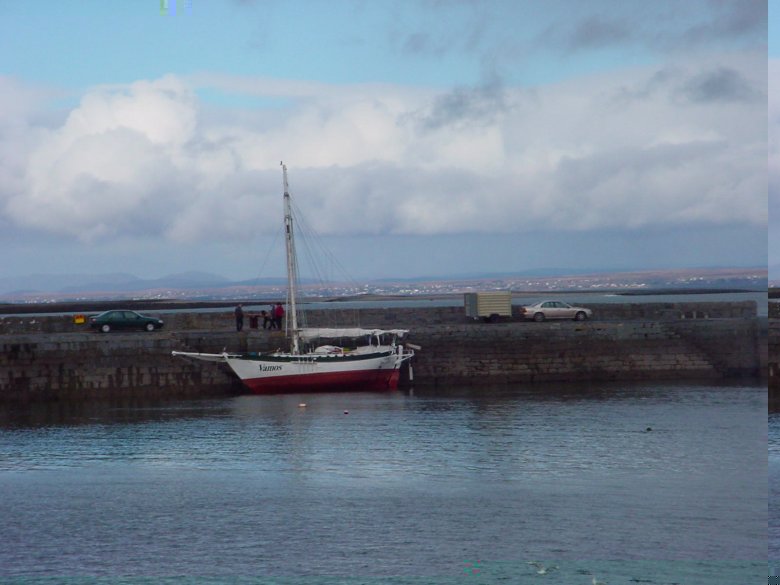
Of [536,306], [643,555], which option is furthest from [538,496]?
[536,306]

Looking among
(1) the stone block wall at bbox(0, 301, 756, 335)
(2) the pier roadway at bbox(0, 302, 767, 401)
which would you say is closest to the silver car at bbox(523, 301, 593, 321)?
(1) the stone block wall at bbox(0, 301, 756, 335)

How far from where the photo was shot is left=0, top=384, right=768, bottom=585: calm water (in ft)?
51.6

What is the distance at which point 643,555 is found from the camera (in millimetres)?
15875

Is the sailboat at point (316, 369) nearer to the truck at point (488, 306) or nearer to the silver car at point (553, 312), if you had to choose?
the truck at point (488, 306)

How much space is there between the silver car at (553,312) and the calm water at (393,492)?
42.4ft

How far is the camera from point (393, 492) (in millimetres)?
20547

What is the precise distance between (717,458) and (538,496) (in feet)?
18.7

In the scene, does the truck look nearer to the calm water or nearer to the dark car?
the calm water

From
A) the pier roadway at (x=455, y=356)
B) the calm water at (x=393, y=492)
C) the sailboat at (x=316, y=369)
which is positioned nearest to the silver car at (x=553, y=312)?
the pier roadway at (x=455, y=356)

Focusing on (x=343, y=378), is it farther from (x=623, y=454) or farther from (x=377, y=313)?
(x=623, y=454)

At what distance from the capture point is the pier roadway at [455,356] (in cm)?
3547

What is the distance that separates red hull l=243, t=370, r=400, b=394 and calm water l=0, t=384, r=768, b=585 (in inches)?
111

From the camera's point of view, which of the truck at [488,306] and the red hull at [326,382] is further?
the truck at [488,306]

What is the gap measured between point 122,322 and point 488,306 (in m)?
14.5
